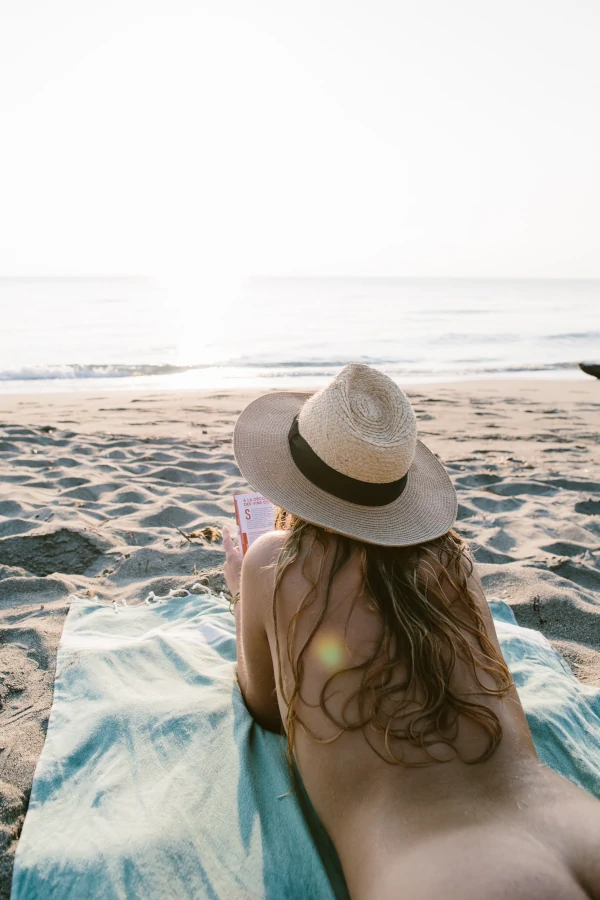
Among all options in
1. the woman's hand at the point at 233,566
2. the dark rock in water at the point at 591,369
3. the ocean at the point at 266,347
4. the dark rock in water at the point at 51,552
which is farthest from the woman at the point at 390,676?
the dark rock in water at the point at 591,369

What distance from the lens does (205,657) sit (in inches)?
108

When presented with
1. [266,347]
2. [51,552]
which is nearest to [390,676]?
[51,552]

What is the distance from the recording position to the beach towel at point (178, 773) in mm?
1675

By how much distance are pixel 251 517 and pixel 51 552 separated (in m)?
1.68

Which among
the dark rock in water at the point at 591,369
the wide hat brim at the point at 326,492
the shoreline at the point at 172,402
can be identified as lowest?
the dark rock in water at the point at 591,369

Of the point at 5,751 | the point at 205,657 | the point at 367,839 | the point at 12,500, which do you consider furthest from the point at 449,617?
the point at 12,500

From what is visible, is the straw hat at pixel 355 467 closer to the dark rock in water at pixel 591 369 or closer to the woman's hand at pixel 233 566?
the woman's hand at pixel 233 566

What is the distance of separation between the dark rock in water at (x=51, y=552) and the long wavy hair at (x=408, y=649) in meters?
2.31

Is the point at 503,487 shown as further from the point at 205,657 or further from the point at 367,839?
the point at 367,839

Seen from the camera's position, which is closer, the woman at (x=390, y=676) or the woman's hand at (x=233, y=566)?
the woman at (x=390, y=676)

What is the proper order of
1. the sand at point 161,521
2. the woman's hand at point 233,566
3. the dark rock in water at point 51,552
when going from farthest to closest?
1. the dark rock in water at point 51,552
2. the sand at point 161,521
3. the woman's hand at point 233,566

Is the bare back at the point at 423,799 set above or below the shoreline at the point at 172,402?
above

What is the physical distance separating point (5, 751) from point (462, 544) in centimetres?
162

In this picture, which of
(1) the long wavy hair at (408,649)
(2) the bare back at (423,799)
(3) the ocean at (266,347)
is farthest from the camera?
(3) the ocean at (266,347)
